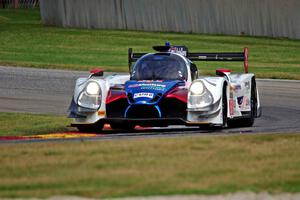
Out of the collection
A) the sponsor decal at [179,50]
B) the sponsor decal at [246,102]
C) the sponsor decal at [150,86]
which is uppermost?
the sponsor decal at [179,50]

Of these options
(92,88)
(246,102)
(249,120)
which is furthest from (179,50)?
(92,88)

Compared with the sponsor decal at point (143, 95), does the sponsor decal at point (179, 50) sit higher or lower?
higher

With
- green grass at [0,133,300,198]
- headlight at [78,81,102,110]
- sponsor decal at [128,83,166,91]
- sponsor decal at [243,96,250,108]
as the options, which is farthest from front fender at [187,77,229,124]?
green grass at [0,133,300,198]

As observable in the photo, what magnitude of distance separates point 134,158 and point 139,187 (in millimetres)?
1819

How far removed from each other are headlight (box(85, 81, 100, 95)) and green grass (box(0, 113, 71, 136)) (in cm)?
110

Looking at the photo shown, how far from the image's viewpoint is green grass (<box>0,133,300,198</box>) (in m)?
8.53

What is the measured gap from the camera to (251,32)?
130ft

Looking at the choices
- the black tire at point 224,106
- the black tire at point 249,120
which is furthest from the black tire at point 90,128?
the black tire at point 249,120

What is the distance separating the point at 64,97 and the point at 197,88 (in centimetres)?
737

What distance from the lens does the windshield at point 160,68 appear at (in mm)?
15836

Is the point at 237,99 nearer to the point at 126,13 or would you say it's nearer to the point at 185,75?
the point at 185,75

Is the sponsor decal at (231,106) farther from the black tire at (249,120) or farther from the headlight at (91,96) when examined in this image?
the headlight at (91,96)

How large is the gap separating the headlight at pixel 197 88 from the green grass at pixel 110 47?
1235 cm

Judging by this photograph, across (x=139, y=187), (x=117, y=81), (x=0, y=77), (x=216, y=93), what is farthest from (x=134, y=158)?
(x=0, y=77)
